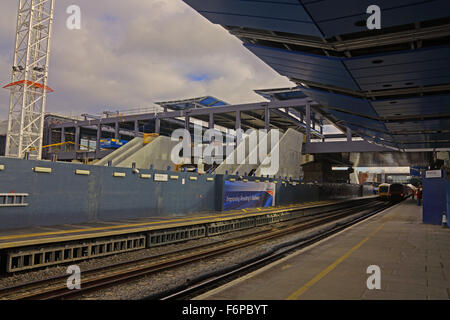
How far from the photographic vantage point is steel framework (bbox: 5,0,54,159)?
1635 inches

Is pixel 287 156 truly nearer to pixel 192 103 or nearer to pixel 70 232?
pixel 192 103

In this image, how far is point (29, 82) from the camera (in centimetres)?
4144

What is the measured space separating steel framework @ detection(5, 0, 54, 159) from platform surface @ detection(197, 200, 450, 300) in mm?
42119

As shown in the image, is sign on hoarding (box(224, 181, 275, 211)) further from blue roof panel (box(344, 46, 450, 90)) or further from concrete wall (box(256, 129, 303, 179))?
blue roof panel (box(344, 46, 450, 90))

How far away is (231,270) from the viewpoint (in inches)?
316

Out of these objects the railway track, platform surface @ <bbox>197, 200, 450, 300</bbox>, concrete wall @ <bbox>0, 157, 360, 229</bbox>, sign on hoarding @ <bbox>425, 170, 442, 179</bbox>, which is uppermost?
sign on hoarding @ <bbox>425, 170, 442, 179</bbox>

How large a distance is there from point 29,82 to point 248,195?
37127 millimetres

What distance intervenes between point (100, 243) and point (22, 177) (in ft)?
9.15

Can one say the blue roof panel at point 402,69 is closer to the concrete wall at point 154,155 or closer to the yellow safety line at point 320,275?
the yellow safety line at point 320,275

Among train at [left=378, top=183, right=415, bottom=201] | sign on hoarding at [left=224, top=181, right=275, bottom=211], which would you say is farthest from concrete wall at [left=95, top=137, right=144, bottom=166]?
train at [left=378, top=183, right=415, bottom=201]

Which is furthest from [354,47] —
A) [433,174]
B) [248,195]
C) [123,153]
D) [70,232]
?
[123,153]

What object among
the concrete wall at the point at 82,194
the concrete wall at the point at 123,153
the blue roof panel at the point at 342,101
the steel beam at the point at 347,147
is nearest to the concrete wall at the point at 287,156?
the steel beam at the point at 347,147

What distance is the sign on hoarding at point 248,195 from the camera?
17.7 meters
